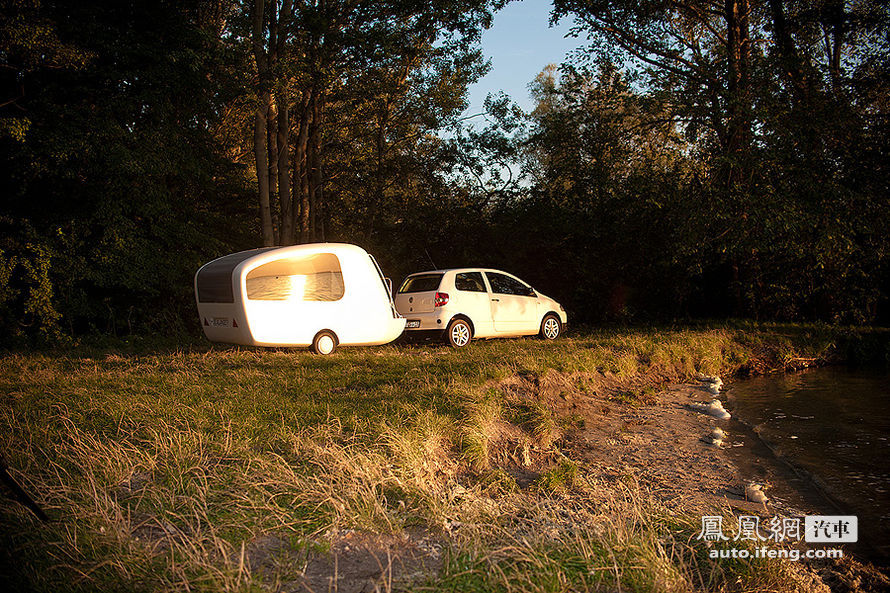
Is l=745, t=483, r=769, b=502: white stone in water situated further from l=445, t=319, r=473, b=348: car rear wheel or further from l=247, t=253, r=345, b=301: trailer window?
l=247, t=253, r=345, b=301: trailer window

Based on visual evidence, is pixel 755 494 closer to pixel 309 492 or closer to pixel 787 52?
pixel 309 492

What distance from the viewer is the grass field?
351 cm

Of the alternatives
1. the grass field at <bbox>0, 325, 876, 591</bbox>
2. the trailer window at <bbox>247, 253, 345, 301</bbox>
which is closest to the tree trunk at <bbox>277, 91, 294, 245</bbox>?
the trailer window at <bbox>247, 253, 345, 301</bbox>

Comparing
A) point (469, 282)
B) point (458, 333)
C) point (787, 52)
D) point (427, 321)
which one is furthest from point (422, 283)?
point (787, 52)

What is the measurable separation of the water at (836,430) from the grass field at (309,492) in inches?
89.6

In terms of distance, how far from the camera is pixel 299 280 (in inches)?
444

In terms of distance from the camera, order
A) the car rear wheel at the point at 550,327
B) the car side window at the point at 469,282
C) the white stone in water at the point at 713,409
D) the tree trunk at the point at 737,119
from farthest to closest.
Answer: the car rear wheel at the point at 550,327 < the tree trunk at the point at 737,119 < the car side window at the point at 469,282 < the white stone in water at the point at 713,409


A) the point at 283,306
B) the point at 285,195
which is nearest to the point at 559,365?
the point at 283,306

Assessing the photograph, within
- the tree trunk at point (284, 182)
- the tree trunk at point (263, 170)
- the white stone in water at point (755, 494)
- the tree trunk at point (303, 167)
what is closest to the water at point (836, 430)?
the white stone in water at point (755, 494)

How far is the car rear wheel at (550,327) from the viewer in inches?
611

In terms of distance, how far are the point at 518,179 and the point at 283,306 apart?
1353cm

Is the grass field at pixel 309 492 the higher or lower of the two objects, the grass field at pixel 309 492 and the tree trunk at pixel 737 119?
the lower

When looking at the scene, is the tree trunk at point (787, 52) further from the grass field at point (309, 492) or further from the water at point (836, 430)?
the grass field at point (309, 492)

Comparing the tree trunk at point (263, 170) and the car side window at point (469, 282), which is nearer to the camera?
the car side window at point (469, 282)
